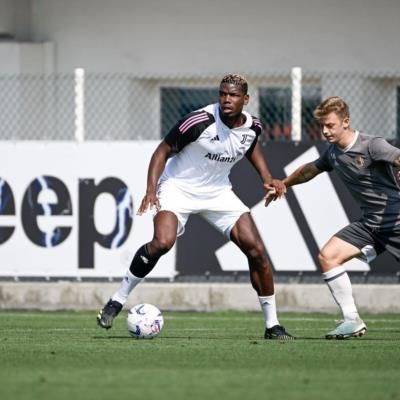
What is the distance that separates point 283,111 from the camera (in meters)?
18.9

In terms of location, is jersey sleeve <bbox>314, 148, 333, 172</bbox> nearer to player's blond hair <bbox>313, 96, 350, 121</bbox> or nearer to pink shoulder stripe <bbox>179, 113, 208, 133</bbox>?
player's blond hair <bbox>313, 96, 350, 121</bbox>

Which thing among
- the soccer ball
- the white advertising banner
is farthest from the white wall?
the soccer ball

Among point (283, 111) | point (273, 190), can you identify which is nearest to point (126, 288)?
point (273, 190)

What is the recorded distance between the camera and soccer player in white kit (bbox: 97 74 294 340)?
11.2 metres

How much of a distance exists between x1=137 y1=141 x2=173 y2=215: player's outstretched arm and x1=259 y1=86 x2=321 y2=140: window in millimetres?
6457

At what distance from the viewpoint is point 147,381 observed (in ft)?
26.9

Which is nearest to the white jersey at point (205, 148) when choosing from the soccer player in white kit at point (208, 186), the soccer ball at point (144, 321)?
the soccer player in white kit at point (208, 186)

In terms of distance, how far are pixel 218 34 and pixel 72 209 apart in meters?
4.57

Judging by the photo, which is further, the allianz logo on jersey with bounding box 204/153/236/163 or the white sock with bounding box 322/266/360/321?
the allianz logo on jersey with bounding box 204/153/236/163

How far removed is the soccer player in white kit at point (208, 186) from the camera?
440 inches

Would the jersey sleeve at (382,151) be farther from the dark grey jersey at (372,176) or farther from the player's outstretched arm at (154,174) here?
the player's outstretched arm at (154,174)

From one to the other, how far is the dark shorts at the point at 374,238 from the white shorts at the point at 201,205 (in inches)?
37.6

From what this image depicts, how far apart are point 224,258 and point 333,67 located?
4.22m

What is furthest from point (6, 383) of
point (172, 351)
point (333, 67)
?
point (333, 67)
